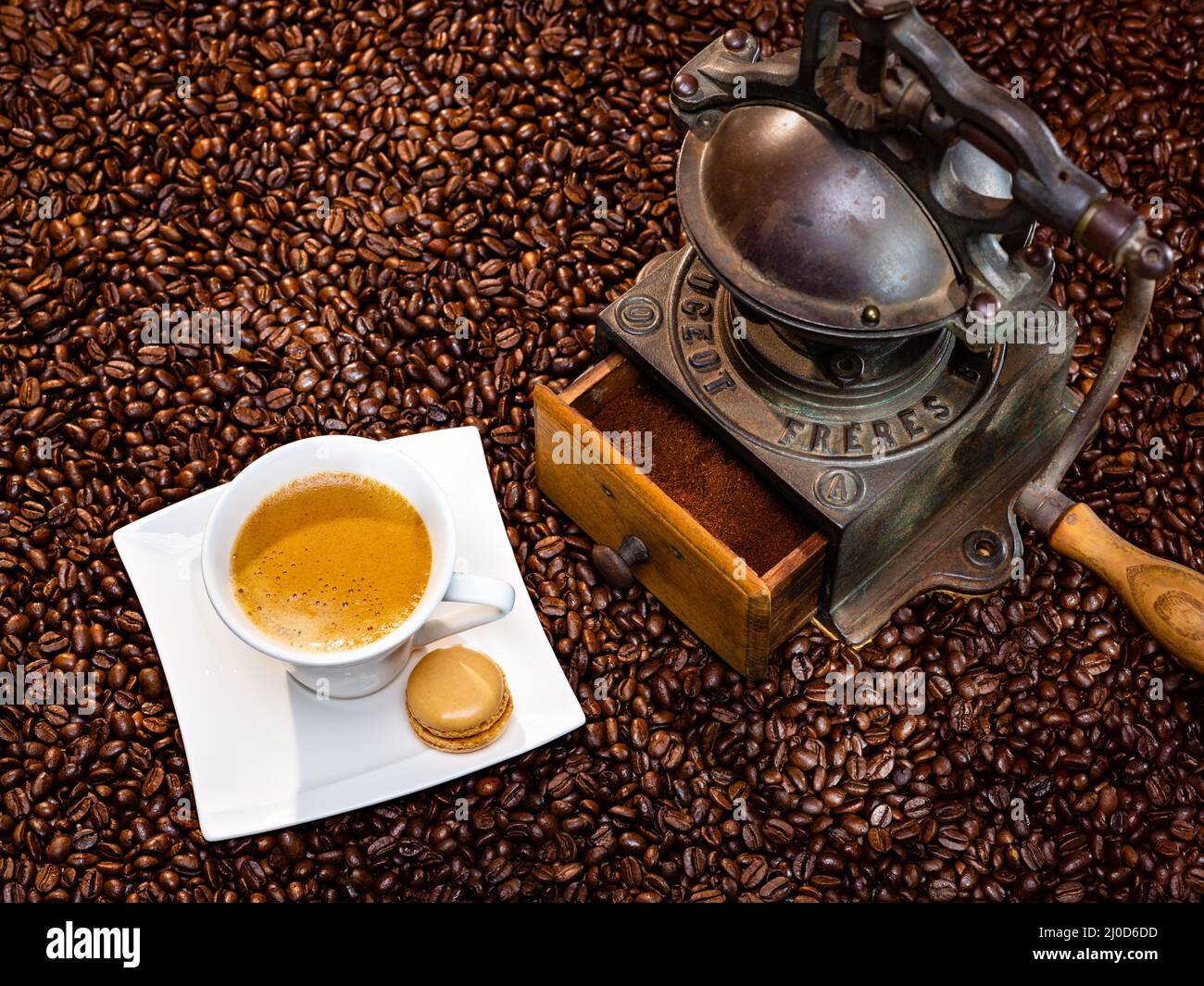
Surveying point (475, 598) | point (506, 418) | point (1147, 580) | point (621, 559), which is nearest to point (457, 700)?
point (475, 598)

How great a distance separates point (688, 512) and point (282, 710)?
60 cm

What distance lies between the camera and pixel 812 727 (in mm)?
2113

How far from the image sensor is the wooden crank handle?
183 cm

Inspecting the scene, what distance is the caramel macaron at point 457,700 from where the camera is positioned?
1.93 m

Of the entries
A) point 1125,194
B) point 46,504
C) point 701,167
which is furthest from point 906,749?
point 46,504

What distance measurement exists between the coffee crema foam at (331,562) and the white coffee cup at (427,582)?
0.5 inches

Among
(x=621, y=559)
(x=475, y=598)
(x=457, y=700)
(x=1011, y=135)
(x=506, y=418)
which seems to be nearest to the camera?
(x=1011, y=135)

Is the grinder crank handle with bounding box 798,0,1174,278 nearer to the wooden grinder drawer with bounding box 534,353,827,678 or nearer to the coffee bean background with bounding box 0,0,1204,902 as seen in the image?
the wooden grinder drawer with bounding box 534,353,827,678

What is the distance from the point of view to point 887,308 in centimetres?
173

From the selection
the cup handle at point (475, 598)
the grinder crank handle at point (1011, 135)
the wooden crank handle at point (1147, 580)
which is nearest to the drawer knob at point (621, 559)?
the cup handle at point (475, 598)

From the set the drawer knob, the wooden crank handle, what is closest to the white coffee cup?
the drawer knob

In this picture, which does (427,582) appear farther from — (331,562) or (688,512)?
(688,512)

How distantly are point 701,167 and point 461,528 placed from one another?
24.2 inches

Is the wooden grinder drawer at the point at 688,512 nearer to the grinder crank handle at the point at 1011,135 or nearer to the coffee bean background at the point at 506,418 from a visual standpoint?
the coffee bean background at the point at 506,418
